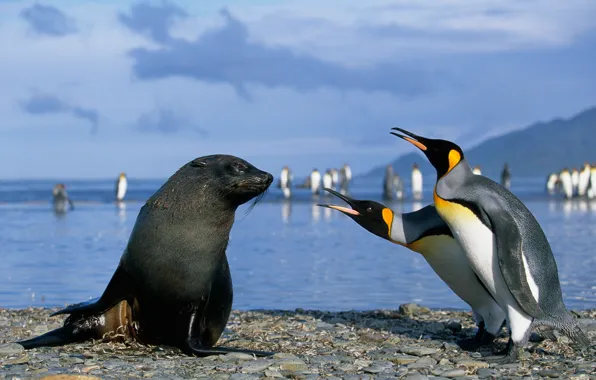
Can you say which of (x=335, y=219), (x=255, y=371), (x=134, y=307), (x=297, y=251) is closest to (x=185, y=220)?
(x=134, y=307)

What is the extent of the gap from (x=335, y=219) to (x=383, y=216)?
18573mm

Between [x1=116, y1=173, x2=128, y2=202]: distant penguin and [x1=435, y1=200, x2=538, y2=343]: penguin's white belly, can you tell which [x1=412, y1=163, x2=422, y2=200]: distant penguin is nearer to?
[x1=116, y1=173, x2=128, y2=202]: distant penguin

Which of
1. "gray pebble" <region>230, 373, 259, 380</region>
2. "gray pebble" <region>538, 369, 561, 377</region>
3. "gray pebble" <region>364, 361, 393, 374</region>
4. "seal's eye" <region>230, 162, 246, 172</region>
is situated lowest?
"gray pebble" <region>538, 369, 561, 377</region>

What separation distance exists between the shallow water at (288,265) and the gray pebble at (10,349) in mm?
1701

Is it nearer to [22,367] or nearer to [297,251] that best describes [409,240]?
[22,367]

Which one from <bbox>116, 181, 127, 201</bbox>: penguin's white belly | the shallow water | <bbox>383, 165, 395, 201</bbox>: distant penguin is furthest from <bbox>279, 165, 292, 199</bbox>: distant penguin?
the shallow water

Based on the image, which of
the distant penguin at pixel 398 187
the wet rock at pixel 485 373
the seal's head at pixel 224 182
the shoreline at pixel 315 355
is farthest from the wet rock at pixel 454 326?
the distant penguin at pixel 398 187

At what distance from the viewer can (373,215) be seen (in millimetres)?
6336

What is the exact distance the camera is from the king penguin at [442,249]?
6.07 m

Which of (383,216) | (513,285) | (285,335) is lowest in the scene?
(285,335)

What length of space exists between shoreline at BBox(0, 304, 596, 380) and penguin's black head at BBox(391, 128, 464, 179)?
3.71ft

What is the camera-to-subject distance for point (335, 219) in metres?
24.8

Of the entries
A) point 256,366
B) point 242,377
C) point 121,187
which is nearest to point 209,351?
point 256,366

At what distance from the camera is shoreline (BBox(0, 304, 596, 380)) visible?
4.87 meters
